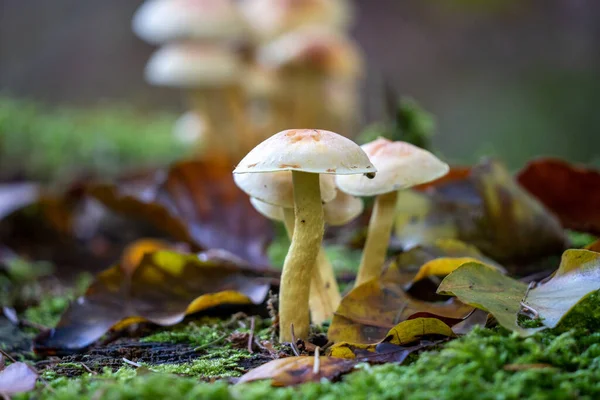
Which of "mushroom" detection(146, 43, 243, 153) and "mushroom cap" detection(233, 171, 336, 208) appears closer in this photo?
"mushroom cap" detection(233, 171, 336, 208)

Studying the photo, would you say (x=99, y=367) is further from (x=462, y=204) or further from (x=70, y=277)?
(x=70, y=277)

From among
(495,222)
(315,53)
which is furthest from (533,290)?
(315,53)

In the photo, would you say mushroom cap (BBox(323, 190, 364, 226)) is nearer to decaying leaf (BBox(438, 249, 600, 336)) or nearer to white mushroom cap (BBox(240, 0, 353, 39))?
decaying leaf (BBox(438, 249, 600, 336))

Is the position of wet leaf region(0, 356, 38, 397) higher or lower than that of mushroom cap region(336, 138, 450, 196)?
lower

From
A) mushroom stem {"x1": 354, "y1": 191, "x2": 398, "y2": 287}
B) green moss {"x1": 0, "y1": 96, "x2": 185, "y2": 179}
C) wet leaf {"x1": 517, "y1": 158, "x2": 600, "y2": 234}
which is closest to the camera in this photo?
mushroom stem {"x1": 354, "y1": 191, "x2": 398, "y2": 287}

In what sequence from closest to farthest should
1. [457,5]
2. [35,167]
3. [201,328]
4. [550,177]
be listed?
1. [201,328]
2. [550,177]
3. [35,167]
4. [457,5]

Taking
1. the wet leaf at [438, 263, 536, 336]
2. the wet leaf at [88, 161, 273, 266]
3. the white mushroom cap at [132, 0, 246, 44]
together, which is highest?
the white mushroom cap at [132, 0, 246, 44]

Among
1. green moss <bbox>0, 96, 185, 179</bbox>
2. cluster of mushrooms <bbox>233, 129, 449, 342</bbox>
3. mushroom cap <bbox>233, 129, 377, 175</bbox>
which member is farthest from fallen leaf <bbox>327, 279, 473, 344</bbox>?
green moss <bbox>0, 96, 185, 179</bbox>

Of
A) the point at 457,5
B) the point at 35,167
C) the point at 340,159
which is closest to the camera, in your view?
the point at 340,159

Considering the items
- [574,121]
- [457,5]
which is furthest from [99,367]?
[457,5]
